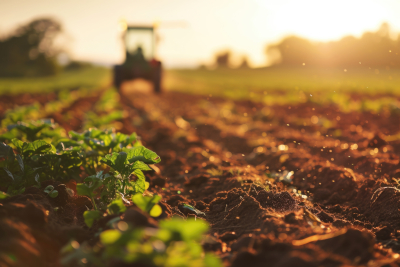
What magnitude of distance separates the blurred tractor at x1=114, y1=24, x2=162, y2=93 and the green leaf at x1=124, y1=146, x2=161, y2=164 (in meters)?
13.4

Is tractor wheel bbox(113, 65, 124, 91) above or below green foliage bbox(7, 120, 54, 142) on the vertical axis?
above

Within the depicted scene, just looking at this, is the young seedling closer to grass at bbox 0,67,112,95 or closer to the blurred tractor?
the blurred tractor

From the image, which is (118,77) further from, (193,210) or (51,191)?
(193,210)

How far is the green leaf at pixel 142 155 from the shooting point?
2465mm

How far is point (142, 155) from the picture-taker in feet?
8.32

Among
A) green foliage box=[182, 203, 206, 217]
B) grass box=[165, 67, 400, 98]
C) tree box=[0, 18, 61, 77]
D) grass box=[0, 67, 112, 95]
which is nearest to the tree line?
grass box=[165, 67, 400, 98]

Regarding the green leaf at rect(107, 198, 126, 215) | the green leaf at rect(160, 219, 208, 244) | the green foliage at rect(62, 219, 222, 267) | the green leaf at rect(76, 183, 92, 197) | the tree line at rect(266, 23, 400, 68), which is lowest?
the green leaf at rect(107, 198, 126, 215)

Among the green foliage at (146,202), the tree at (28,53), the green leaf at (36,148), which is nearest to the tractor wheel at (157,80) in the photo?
the green leaf at (36,148)

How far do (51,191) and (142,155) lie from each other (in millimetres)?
713

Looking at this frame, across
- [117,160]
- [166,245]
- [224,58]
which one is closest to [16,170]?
[117,160]

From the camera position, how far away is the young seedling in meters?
2.48

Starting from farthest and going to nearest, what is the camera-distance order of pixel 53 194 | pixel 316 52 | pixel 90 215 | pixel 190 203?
pixel 316 52
pixel 190 203
pixel 53 194
pixel 90 215

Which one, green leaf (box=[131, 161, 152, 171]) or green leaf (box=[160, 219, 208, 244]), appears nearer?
green leaf (box=[160, 219, 208, 244])

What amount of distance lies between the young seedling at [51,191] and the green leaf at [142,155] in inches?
22.2
